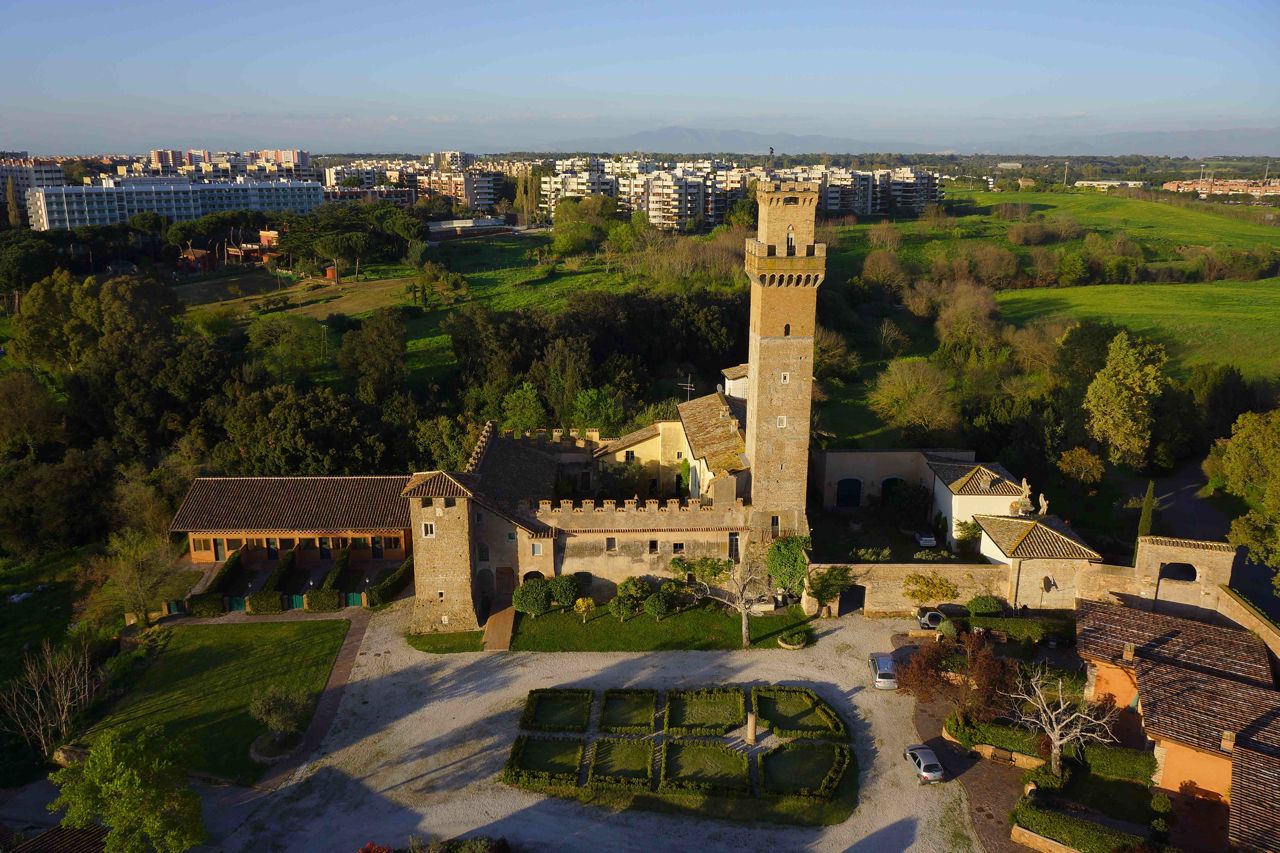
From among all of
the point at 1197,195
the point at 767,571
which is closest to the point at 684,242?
the point at 767,571

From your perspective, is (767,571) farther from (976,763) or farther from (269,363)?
(269,363)

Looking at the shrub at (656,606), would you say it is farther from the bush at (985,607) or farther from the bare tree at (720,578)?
the bush at (985,607)

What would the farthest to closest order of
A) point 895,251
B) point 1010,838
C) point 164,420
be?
1. point 895,251
2. point 164,420
3. point 1010,838

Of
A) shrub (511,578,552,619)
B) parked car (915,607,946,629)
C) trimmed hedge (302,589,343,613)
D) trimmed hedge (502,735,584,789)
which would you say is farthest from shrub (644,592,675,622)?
trimmed hedge (302,589,343,613)

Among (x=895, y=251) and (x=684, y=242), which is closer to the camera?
(x=684, y=242)

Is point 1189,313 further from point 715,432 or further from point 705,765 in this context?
point 705,765

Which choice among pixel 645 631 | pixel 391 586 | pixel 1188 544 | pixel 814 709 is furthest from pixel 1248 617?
pixel 391 586

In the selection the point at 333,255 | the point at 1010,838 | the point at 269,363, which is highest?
the point at 333,255

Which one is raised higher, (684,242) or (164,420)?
(684,242)

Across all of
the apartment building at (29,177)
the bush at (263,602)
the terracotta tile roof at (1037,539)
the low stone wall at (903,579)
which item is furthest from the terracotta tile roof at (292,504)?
the apartment building at (29,177)
